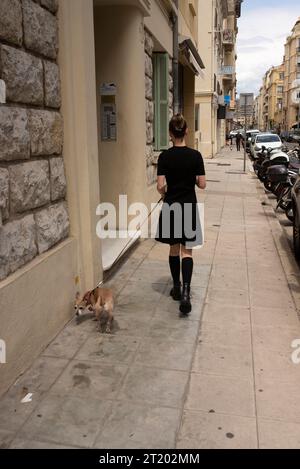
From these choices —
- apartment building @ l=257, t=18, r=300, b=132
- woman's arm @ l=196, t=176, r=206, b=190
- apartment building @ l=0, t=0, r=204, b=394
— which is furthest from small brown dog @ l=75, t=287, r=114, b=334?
apartment building @ l=257, t=18, r=300, b=132

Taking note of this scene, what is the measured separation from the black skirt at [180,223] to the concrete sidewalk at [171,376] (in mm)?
695

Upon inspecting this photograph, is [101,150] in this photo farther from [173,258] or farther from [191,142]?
[191,142]

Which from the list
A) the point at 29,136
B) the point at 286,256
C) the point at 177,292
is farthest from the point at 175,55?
the point at 29,136

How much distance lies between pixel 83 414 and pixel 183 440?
66 centimetres

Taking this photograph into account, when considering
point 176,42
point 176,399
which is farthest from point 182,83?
point 176,399

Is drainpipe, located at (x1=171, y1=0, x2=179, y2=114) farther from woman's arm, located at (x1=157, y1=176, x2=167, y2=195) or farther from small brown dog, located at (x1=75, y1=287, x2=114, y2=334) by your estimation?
small brown dog, located at (x1=75, y1=287, x2=114, y2=334)

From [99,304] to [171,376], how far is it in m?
1.07

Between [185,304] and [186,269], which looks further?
[186,269]

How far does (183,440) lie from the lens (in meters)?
2.78

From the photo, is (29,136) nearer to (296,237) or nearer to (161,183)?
(161,183)

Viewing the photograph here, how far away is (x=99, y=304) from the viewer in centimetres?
426

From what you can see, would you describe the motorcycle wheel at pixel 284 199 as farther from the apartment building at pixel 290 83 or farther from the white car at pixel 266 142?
the apartment building at pixel 290 83

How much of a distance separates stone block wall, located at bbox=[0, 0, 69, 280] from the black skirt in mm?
Result: 1055

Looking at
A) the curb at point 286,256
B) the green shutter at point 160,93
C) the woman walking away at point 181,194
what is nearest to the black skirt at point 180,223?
the woman walking away at point 181,194
